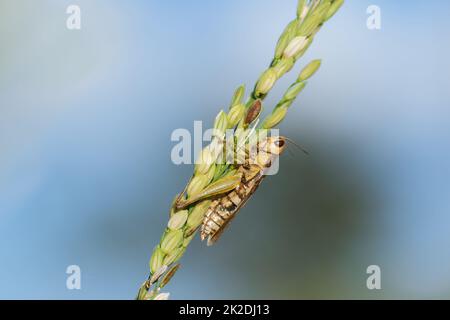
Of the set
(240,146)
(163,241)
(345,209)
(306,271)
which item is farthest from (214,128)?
(345,209)

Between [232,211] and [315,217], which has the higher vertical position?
[315,217]

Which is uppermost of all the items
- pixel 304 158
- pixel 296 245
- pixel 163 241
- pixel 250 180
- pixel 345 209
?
pixel 304 158

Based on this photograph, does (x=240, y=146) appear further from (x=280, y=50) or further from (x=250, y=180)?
(x=250, y=180)

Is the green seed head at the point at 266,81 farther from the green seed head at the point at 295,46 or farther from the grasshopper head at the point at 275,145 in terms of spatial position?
the grasshopper head at the point at 275,145

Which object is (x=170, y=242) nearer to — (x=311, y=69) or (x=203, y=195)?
(x=203, y=195)

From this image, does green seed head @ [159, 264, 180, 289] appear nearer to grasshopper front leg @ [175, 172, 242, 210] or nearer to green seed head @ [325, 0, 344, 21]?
grasshopper front leg @ [175, 172, 242, 210]


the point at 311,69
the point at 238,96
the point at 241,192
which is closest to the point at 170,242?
the point at 238,96

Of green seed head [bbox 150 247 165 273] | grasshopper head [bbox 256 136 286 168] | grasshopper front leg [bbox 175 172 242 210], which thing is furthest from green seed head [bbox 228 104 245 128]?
grasshopper head [bbox 256 136 286 168]

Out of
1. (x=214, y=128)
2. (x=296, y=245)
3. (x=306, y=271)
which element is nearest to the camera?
(x=214, y=128)
